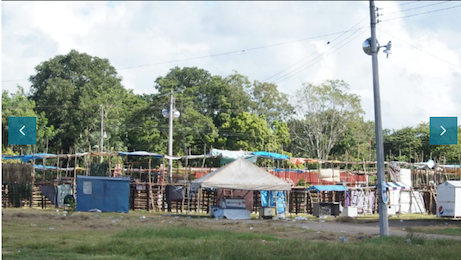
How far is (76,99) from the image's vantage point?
59.0 meters

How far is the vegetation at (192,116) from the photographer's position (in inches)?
2215

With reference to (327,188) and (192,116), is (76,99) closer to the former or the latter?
(192,116)

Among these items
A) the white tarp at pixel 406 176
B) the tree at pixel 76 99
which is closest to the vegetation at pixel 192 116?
the tree at pixel 76 99

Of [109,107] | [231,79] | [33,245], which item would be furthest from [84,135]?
[33,245]

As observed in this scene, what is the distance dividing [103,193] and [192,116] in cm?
2062

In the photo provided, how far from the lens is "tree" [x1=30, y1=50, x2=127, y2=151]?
57156 millimetres

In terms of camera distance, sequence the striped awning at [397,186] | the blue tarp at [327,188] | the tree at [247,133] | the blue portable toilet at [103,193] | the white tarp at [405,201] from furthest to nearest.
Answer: the tree at [247,133]
the white tarp at [405,201]
the striped awning at [397,186]
the blue tarp at [327,188]
the blue portable toilet at [103,193]

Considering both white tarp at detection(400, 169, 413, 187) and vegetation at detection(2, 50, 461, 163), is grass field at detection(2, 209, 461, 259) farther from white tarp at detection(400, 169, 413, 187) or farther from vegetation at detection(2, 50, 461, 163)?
vegetation at detection(2, 50, 461, 163)

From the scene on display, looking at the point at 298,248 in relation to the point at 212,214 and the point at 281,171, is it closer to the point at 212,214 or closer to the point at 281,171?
the point at 212,214

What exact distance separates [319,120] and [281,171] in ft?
51.2

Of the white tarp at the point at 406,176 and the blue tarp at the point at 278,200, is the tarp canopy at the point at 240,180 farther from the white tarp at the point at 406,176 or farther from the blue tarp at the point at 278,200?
the white tarp at the point at 406,176

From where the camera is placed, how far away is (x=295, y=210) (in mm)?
41844

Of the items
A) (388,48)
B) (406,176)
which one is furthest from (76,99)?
(388,48)

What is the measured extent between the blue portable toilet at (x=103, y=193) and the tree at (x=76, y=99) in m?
18.9
